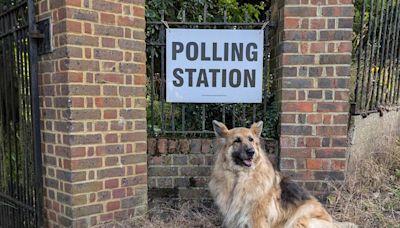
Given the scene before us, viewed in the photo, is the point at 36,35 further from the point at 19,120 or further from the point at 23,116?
the point at 19,120

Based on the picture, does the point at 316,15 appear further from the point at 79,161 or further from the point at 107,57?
the point at 79,161

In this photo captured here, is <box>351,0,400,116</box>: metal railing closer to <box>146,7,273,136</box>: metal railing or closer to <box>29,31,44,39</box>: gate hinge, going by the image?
<box>146,7,273,136</box>: metal railing

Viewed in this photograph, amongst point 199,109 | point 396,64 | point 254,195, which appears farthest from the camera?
point 396,64

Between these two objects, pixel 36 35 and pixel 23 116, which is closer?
pixel 36 35

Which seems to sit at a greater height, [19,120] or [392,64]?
[392,64]

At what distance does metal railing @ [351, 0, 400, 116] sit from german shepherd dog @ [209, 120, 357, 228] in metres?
1.55

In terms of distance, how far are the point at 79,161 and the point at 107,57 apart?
1046 millimetres

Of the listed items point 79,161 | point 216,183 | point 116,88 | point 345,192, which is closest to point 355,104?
point 345,192

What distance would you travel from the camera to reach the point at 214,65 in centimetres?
392

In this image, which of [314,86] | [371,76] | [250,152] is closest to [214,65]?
[314,86]

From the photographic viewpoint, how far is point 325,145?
149 inches

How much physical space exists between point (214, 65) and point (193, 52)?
0.29 meters

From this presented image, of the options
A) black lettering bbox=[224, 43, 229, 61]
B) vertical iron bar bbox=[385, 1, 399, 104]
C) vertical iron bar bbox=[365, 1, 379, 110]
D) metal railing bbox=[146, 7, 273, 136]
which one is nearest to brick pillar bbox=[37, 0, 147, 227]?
metal railing bbox=[146, 7, 273, 136]

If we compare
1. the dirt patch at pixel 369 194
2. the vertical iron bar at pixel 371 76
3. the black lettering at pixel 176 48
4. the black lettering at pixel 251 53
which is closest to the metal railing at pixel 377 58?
the vertical iron bar at pixel 371 76
